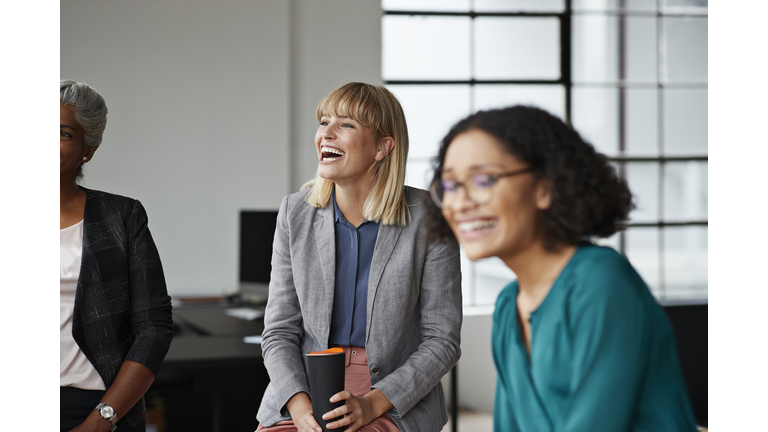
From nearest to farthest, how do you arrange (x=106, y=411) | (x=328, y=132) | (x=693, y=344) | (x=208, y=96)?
(x=106, y=411) → (x=328, y=132) → (x=693, y=344) → (x=208, y=96)

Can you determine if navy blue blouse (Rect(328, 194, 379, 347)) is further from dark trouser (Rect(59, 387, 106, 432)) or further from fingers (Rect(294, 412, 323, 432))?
dark trouser (Rect(59, 387, 106, 432))

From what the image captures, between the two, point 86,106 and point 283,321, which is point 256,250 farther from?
point 86,106

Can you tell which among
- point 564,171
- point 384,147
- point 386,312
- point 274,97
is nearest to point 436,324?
point 386,312

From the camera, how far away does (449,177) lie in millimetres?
809

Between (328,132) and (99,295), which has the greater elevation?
(328,132)

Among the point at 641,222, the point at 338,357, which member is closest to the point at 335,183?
the point at 338,357

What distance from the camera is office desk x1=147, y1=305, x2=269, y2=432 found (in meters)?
2.38

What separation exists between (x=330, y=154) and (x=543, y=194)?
68 cm

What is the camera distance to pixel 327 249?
141cm

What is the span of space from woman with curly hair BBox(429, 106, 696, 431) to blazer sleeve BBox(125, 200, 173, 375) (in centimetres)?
78

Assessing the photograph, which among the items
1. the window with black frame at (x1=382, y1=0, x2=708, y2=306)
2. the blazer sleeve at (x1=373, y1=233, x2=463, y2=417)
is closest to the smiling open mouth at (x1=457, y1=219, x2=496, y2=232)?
the blazer sleeve at (x1=373, y1=233, x2=463, y2=417)

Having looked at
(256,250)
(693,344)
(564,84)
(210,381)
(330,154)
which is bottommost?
(210,381)

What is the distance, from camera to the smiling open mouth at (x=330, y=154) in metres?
1.36

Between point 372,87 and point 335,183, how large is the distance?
232 mm
